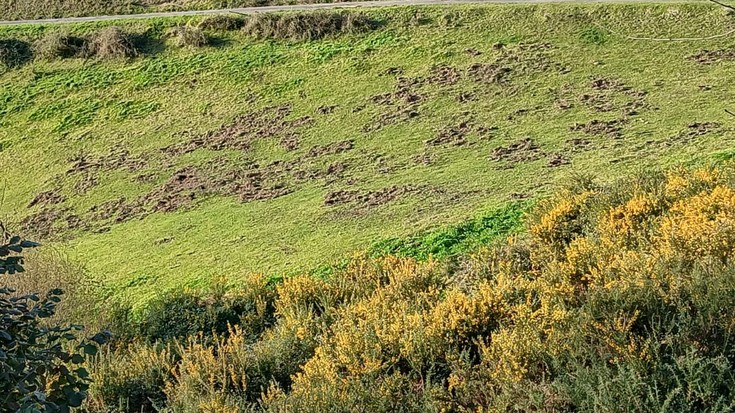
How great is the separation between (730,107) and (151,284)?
1362cm

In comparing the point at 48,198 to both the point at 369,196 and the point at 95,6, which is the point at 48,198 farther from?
the point at 95,6

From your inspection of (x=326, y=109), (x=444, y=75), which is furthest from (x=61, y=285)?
(x=444, y=75)

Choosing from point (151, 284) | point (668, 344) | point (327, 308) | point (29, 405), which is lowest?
point (151, 284)

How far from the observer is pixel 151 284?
47.2 feet

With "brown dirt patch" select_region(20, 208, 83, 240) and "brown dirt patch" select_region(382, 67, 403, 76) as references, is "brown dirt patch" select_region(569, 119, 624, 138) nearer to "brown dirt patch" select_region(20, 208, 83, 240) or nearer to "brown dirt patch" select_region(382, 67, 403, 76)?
"brown dirt patch" select_region(382, 67, 403, 76)

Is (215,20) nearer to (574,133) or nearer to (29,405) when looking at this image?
(574,133)

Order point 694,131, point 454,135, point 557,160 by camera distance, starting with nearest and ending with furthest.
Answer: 1. point 694,131
2. point 557,160
3. point 454,135

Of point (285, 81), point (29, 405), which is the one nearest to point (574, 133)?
point (285, 81)

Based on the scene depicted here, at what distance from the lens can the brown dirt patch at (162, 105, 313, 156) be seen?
21688 millimetres

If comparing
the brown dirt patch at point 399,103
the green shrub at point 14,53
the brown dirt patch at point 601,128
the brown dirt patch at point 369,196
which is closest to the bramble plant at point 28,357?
the brown dirt patch at point 369,196

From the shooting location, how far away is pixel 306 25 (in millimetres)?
28297

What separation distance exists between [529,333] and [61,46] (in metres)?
29.0

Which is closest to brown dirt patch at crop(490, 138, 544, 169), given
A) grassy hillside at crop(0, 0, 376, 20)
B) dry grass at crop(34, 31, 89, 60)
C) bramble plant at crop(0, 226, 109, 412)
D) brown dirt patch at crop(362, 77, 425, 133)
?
brown dirt patch at crop(362, 77, 425, 133)

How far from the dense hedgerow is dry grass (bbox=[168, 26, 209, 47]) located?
66.4 feet
